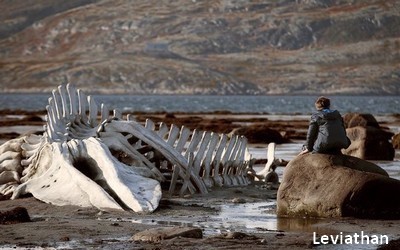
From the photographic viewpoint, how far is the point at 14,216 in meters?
13.0

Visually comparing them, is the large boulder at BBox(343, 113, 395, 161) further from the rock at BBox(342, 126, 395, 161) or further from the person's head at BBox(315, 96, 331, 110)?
the person's head at BBox(315, 96, 331, 110)

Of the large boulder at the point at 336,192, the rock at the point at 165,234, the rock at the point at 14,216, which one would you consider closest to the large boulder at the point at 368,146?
the large boulder at the point at 336,192

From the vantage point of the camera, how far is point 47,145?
15.4 m

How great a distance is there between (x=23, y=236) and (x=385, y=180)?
185 inches

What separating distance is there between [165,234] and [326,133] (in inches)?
151

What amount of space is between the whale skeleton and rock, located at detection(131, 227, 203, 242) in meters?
1.87

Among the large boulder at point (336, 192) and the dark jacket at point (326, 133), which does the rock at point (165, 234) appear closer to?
the large boulder at point (336, 192)

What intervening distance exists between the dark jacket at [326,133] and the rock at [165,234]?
10.8 feet

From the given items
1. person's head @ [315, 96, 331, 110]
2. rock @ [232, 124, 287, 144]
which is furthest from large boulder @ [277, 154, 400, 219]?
rock @ [232, 124, 287, 144]

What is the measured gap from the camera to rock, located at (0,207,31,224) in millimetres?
12867

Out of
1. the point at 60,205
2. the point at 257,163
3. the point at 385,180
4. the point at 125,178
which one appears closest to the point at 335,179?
the point at 385,180

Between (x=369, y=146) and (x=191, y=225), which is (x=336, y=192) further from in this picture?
(x=369, y=146)

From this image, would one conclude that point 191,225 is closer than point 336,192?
Yes

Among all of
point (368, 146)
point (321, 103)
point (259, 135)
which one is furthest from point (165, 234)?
point (259, 135)
